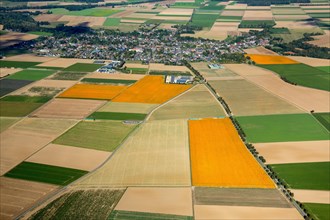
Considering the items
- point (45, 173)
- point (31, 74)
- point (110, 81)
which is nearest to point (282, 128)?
point (45, 173)

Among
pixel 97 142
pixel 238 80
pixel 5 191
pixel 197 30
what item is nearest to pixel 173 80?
pixel 238 80

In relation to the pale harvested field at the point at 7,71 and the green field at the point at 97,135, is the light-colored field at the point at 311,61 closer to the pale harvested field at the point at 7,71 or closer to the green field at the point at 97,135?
the green field at the point at 97,135

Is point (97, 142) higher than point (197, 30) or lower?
lower

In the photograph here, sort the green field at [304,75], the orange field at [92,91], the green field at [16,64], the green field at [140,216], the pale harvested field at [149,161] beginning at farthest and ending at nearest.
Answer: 1. the green field at [16,64]
2. the green field at [304,75]
3. the orange field at [92,91]
4. the pale harvested field at [149,161]
5. the green field at [140,216]

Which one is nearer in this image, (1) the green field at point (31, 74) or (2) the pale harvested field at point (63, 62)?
(1) the green field at point (31, 74)

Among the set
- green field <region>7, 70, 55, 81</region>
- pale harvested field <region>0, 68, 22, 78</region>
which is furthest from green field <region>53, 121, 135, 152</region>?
pale harvested field <region>0, 68, 22, 78</region>

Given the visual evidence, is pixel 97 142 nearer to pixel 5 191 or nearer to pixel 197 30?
pixel 5 191

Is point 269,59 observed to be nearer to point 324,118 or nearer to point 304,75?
point 304,75

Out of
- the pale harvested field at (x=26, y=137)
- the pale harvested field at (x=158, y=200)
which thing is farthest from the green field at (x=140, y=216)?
the pale harvested field at (x=26, y=137)
